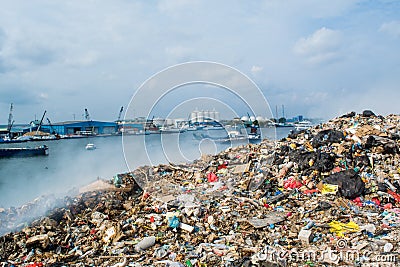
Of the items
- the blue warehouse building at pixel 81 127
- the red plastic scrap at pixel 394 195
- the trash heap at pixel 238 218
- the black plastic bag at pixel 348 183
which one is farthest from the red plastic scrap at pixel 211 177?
the blue warehouse building at pixel 81 127

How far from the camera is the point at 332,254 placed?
354cm

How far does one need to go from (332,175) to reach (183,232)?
125 inches

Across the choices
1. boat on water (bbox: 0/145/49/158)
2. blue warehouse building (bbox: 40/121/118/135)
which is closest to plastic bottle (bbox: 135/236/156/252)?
boat on water (bbox: 0/145/49/158)

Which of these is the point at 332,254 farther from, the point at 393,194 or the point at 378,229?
the point at 393,194

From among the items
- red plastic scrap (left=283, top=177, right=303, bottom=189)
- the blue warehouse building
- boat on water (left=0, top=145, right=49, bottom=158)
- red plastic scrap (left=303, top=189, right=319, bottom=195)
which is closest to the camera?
red plastic scrap (left=303, top=189, right=319, bottom=195)

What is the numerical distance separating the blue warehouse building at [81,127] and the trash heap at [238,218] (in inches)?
2214

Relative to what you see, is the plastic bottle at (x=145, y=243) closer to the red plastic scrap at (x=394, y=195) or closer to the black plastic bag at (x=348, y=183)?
the black plastic bag at (x=348, y=183)

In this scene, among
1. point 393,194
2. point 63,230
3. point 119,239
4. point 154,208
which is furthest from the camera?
point 393,194

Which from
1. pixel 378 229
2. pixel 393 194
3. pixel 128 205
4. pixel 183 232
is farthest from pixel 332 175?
pixel 128 205

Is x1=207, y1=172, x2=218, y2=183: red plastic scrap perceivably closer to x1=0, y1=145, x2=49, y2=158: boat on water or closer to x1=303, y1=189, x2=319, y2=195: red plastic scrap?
x1=303, y1=189, x2=319, y2=195: red plastic scrap

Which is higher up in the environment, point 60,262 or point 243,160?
point 243,160

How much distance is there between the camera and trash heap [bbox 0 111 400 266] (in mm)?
3688

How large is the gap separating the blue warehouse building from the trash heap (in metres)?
56.2

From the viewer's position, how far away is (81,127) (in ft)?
201
